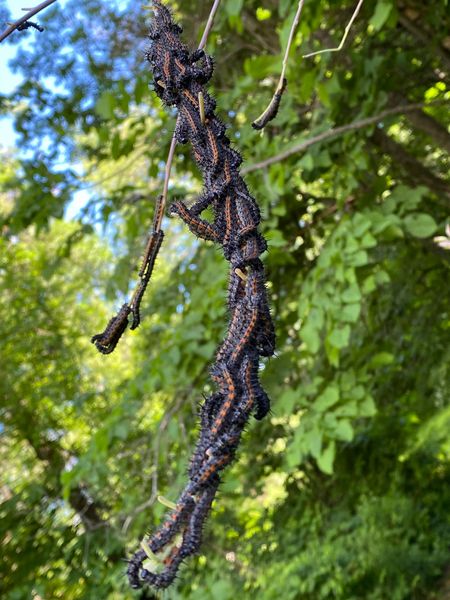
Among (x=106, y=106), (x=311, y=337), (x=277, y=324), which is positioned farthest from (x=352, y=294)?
(x=106, y=106)

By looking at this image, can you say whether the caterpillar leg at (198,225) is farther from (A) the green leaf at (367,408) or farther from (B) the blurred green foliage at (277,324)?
(A) the green leaf at (367,408)

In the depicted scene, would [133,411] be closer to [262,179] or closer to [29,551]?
[262,179]

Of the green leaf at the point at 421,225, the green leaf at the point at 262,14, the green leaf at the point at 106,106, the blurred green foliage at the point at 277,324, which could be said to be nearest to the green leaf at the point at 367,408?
the blurred green foliage at the point at 277,324

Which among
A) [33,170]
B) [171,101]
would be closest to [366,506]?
[33,170]

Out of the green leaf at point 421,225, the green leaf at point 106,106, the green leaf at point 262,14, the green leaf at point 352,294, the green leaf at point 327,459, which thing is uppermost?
the green leaf at point 262,14

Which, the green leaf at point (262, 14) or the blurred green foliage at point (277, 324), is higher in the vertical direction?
the green leaf at point (262, 14)

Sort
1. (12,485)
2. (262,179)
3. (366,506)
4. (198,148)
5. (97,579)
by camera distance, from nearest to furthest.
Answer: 1. (198,148)
2. (262,179)
3. (97,579)
4. (366,506)
5. (12,485)

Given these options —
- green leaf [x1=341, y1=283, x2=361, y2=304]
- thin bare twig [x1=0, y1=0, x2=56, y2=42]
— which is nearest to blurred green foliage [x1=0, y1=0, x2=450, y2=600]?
green leaf [x1=341, y1=283, x2=361, y2=304]
